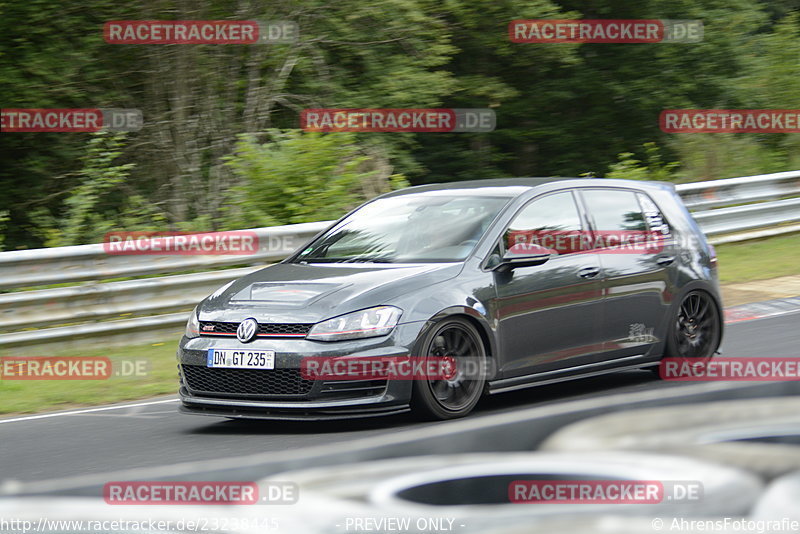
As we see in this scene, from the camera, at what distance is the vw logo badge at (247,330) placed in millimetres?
7023

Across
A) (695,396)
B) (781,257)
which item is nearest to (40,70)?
(781,257)

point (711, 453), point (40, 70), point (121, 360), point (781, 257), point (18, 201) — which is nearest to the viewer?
point (711, 453)

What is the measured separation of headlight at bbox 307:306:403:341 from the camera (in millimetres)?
6867

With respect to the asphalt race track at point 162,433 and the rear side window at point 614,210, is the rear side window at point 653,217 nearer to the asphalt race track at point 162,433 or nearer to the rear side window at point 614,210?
the rear side window at point 614,210

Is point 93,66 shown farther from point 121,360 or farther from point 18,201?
point 121,360

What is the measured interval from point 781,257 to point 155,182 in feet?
33.5

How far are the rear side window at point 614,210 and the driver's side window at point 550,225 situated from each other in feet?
0.61

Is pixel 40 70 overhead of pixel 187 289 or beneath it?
overhead

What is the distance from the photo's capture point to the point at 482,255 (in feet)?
24.8

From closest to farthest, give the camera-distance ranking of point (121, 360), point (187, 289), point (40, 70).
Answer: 1. point (121, 360)
2. point (187, 289)
3. point (40, 70)
